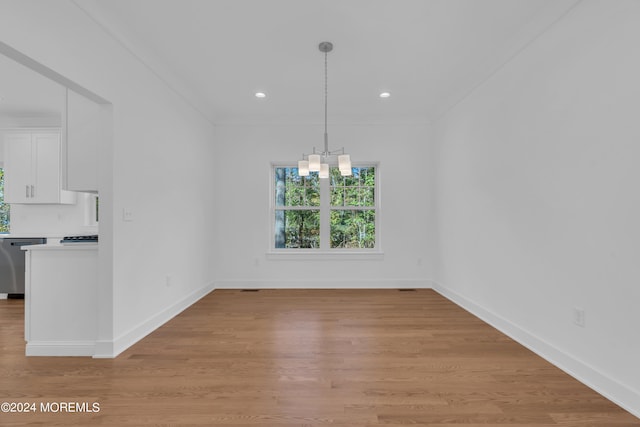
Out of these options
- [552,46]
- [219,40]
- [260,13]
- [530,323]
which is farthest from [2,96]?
[530,323]

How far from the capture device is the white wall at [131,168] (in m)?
2.03

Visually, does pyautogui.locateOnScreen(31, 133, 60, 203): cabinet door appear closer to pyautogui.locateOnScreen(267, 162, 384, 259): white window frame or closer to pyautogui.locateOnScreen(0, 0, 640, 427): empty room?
pyautogui.locateOnScreen(0, 0, 640, 427): empty room

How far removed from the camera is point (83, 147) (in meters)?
2.66

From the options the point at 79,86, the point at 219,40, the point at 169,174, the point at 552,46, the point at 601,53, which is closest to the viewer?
the point at 601,53

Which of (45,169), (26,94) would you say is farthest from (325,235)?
(26,94)

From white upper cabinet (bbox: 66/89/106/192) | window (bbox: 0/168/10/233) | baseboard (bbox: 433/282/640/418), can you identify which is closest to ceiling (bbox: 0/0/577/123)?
white upper cabinet (bbox: 66/89/106/192)

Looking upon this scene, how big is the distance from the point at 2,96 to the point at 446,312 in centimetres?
622

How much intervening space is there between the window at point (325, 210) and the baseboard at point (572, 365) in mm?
2209

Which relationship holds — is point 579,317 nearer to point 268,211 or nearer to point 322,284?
point 322,284

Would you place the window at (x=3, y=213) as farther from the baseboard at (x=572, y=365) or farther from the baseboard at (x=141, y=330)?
the baseboard at (x=572, y=365)

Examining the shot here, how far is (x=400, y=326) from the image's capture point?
3.22m

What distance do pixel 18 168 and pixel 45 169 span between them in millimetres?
369

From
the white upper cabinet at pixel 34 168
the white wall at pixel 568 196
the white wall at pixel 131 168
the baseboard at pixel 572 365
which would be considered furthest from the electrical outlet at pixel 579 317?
the white upper cabinet at pixel 34 168

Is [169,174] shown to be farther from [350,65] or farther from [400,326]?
[400,326]
